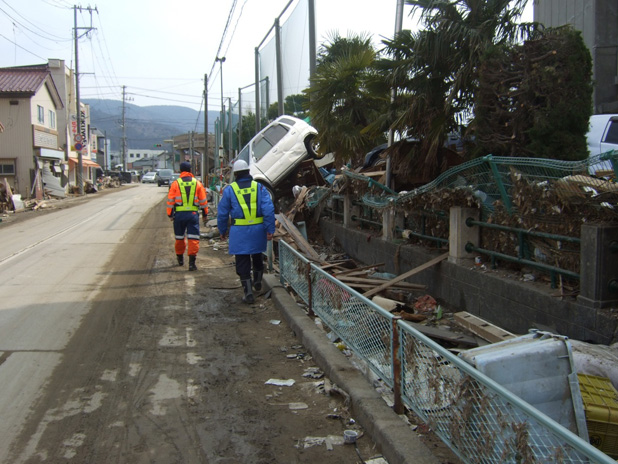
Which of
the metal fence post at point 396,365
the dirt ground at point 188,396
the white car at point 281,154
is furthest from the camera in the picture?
the white car at point 281,154

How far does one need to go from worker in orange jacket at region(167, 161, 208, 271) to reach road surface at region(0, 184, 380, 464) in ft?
2.83

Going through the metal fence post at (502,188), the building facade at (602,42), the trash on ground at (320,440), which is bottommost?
the trash on ground at (320,440)

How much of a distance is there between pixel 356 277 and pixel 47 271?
564 centimetres

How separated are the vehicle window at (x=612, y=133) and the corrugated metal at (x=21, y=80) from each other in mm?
33945

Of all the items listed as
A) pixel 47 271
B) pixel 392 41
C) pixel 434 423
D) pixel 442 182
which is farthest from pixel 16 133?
pixel 434 423

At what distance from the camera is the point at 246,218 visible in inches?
302

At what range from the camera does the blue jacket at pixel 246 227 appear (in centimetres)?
766

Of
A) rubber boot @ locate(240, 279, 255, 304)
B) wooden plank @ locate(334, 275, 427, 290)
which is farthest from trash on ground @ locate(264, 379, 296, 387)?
rubber boot @ locate(240, 279, 255, 304)

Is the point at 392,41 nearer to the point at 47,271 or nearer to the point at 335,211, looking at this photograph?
the point at 335,211

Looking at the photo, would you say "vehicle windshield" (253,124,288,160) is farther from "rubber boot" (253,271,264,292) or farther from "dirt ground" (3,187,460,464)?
"dirt ground" (3,187,460,464)

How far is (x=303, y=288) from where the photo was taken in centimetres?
715

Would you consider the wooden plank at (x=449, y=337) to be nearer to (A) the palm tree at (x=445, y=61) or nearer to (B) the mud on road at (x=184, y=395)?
(B) the mud on road at (x=184, y=395)

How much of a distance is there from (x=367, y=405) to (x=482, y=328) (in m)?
2.08

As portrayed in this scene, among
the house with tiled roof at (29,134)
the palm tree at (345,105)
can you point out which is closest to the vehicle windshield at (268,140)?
the palm tree at (345,105)
